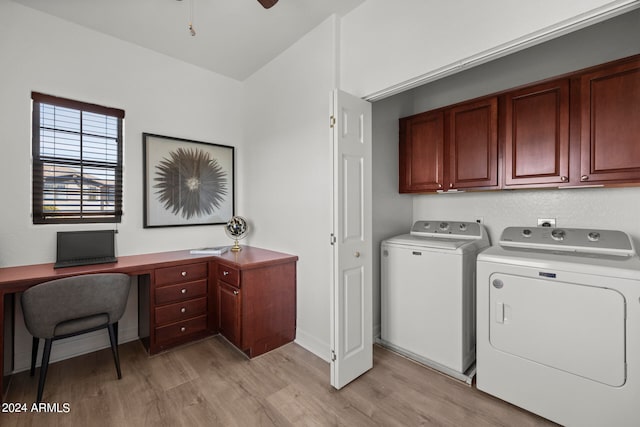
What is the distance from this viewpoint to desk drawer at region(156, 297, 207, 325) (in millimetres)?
2406

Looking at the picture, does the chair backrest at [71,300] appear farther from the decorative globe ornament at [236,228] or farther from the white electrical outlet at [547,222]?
the white electrical outlet at [547,222]

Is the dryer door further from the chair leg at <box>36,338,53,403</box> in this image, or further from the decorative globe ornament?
the chair leg at <box>36,338,53,403</box>

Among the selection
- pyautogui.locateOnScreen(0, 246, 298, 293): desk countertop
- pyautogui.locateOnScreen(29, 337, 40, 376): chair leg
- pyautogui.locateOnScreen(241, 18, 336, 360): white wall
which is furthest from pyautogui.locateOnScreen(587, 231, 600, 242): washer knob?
pyautogui.locateOnScreen(29, 337, 40, 376): chair leg

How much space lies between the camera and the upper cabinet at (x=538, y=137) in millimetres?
1716

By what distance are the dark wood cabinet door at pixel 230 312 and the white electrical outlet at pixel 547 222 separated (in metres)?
2.55

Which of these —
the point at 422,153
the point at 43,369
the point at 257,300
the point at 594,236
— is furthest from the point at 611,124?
the point at 43,369

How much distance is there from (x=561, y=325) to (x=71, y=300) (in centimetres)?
306

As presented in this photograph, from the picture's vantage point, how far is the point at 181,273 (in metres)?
2.51

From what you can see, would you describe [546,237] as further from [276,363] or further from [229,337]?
[229,337]

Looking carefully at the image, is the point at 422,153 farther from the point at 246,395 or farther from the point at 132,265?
the point at 132,265

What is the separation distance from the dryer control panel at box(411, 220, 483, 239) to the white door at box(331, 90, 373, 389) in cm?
93

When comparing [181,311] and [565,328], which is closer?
[565,328]

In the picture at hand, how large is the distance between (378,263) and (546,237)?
52.9 inches

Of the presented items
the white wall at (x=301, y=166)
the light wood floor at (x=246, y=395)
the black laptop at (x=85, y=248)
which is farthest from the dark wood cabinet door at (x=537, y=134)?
the black laptop at (x=85, y=248)
